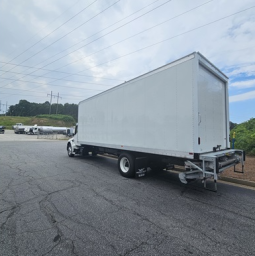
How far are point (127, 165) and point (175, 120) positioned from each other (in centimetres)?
295

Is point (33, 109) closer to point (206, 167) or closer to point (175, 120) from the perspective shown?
point (175, 120)

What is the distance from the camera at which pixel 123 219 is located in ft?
11.1

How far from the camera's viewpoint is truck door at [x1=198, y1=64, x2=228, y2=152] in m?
4.75

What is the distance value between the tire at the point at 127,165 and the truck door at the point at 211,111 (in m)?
2.61

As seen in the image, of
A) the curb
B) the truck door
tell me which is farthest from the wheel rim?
the curb

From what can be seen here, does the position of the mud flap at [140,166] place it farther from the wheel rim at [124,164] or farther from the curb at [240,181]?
the curb at [240,181]

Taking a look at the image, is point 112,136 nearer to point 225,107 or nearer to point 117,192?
point 117,192

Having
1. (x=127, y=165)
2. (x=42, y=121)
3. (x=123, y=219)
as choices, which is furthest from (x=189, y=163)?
(x=42, y=121)

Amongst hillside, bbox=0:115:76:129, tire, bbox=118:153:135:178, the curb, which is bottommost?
the curb

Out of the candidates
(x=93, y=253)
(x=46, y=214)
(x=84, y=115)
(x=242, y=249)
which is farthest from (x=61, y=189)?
(x=84, y=115)

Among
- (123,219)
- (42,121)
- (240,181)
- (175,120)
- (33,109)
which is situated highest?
(33,109)

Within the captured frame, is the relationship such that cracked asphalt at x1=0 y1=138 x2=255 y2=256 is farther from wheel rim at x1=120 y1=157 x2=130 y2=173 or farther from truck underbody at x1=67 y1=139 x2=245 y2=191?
wheel rim at x1=120 y1=157 x2=130 y2=173

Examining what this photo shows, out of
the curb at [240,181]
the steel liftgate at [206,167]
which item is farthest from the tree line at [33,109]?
the steel liftgate at [206,167]

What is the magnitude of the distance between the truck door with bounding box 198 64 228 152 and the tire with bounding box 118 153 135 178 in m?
2.61
